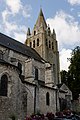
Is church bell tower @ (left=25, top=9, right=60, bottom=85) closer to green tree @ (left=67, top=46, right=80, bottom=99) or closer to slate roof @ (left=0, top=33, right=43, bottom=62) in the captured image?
green tree @ (left=67, top=46, right=80, bottom=99)

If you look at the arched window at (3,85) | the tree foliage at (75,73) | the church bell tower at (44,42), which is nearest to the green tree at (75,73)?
the tree foliage at (75,73)

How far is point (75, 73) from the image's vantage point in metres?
37.5

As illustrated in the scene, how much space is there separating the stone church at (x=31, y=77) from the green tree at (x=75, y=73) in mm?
2720

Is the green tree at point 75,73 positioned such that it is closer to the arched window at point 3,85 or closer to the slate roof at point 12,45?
the slate roof at point 12,45

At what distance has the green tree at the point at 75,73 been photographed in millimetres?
37344

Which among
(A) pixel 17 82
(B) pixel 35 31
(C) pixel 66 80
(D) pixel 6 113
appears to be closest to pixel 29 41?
(B) pixel 35 31

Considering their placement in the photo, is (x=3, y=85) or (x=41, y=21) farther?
(x=41, y=21)

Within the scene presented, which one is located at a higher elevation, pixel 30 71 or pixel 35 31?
pixel 35 31

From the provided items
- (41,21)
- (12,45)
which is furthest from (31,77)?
(41,21)

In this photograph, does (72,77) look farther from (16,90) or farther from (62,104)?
(16,90)

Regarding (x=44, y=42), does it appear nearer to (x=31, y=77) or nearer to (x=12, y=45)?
(x=12, y=45)

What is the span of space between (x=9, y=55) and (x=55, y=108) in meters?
9.21

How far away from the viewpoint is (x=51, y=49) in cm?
3978

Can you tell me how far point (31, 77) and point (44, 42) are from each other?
1331 centimetres
